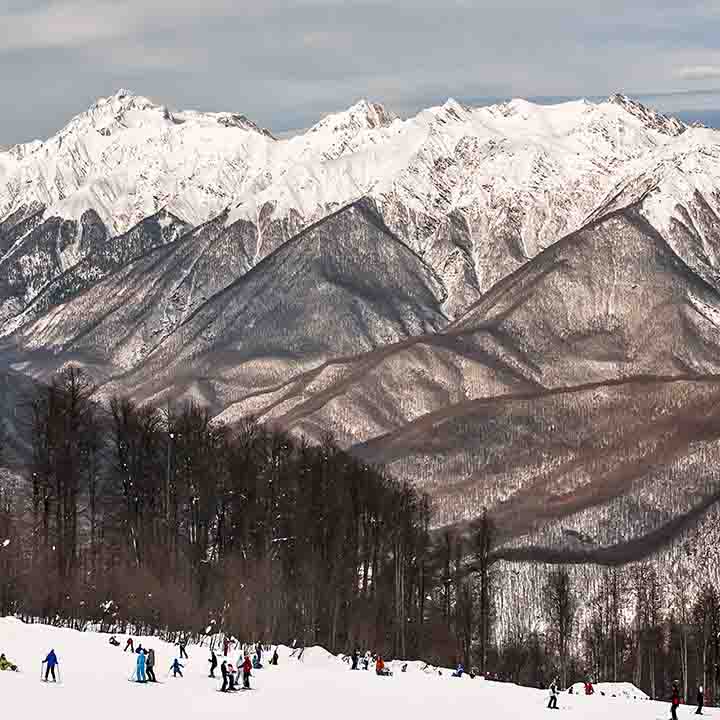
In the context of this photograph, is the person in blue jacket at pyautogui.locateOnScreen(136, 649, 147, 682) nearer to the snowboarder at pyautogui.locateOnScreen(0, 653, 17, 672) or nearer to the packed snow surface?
the packed snow surface

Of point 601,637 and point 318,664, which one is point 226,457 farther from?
point 601,637

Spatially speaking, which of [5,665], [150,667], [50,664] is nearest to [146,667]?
[150,667]

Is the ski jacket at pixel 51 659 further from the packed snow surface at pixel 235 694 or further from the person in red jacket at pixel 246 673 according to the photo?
the person in red jacket at pixel 246 673

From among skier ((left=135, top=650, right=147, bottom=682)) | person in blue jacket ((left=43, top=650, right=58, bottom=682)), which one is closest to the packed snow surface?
person in blue jacket ((left=43, top=650, right=58, bottom=682))

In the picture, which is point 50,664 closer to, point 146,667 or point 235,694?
point 146,667

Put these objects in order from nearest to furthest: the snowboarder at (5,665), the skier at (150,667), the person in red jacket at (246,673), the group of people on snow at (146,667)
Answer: the snowboarder at (5,665) → the group of people on snow at (146,667) → the skier at (150,667) → the person in red jacket at (246,673)

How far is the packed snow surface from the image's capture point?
2655 inches

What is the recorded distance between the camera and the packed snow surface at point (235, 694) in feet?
221

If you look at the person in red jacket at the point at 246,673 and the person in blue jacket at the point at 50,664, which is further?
the person in red jacket at the point at 246,673

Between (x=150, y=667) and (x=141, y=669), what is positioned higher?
(x=150, y=667)

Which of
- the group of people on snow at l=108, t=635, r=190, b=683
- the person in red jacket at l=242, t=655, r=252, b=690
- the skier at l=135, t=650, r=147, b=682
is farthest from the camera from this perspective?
the person in red jacket at l=242, t=655, r=252, b=690

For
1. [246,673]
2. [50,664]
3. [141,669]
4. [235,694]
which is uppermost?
[246,673]

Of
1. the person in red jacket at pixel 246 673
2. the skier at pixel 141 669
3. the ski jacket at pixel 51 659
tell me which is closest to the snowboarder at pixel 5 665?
the ski jacket at pixel 51 659

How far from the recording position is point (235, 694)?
76750 mm
